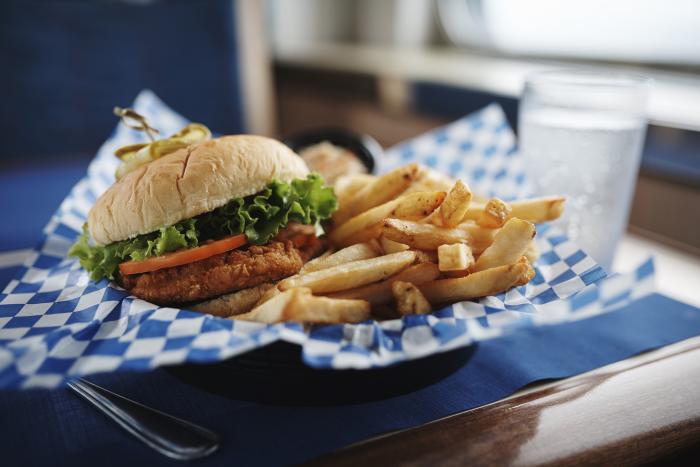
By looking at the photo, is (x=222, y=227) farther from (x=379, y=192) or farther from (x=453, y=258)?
(x=453, y=258)

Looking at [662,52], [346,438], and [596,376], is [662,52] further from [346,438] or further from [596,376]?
[346,438]

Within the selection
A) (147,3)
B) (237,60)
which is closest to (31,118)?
(147,3)

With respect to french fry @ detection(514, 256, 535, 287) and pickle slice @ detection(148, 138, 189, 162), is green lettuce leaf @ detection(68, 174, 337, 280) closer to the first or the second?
pickle slice @ detection(148, 138, 189, 162)

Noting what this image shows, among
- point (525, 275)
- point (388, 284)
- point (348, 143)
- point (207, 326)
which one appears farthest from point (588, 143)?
point (207, 326)

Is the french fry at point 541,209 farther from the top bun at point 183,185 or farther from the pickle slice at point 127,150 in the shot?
the pickle slice at point 127,150

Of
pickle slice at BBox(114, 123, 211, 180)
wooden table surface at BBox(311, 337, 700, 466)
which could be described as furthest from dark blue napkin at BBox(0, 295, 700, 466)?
pickle slice at BBox(114, 123, 211, 180)

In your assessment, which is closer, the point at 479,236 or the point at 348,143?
the point at 479,236
